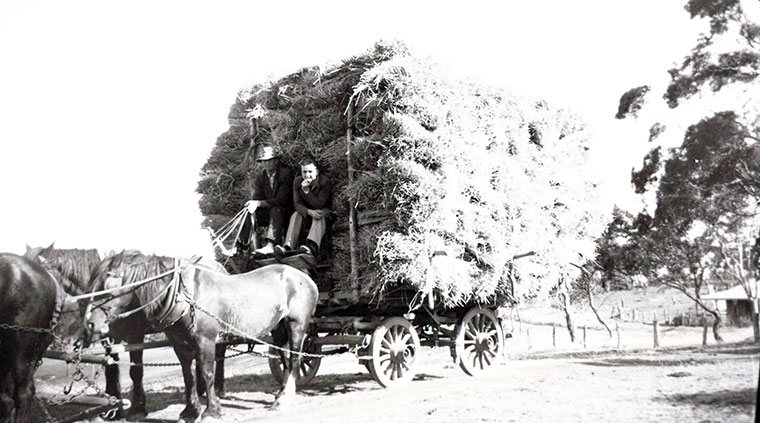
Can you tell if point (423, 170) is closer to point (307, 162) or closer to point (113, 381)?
point (307, 162)

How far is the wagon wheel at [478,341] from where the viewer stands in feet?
33.3

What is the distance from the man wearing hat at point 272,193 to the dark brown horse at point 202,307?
1256 millimetres

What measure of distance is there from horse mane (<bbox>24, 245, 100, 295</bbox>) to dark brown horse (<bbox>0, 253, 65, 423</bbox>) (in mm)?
512

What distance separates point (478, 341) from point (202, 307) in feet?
18.1

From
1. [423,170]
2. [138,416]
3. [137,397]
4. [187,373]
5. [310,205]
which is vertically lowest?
[138,416]

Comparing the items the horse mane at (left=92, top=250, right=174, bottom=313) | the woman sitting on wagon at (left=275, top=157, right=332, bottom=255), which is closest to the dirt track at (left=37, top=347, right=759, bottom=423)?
the horse mane at (left=92, top=250, right=174, bottom=313)

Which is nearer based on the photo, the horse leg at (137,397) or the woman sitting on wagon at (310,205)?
the horse leg at (137,397)

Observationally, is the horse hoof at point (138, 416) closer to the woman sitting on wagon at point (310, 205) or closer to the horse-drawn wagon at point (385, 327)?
the horse-drawn wagon at point (385, 327)

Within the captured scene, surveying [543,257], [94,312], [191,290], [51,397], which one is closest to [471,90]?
[543,257]

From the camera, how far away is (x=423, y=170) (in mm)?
8195

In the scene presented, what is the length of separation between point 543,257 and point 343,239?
13.4 ft

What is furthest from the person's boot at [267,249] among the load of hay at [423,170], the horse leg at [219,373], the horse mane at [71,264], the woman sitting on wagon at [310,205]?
the horse mane at [71,264]

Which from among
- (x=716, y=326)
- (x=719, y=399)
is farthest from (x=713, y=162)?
(x=716, y=326)

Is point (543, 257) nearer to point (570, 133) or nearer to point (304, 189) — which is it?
point (570, 133)
